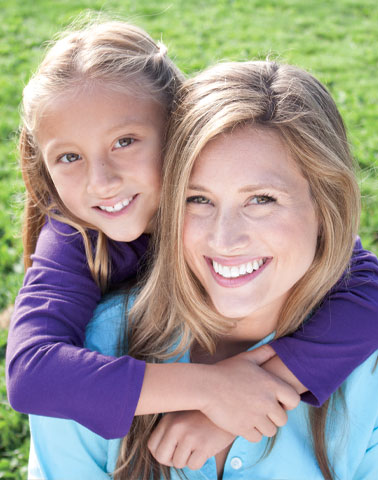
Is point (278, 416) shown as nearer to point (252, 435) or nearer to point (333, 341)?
point (252, 435)

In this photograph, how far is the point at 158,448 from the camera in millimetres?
2463

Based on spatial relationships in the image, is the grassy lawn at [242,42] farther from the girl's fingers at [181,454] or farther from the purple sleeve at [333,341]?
the girl's fingers at [181,454]

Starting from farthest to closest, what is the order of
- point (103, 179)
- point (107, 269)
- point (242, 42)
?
point (242, 42)
point (107, 269)
point (103, 179)

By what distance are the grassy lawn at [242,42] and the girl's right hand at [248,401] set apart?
8.89 ft

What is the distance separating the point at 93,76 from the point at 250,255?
3.41 ft

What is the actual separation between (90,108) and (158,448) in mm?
1358

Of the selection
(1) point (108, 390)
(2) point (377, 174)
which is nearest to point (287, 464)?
(1) point (108, 390)

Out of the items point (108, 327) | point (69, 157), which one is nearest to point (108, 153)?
point (69, 157)

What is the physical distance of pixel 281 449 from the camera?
250cm

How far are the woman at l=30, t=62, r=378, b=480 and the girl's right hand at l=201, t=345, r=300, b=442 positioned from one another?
147mm

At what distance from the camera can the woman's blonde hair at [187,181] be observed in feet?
7.58

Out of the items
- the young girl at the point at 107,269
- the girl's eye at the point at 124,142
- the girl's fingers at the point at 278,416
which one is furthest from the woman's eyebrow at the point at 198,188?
the girl's fingers at the point at 278,416

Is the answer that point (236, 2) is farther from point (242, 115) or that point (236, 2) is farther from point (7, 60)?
point (242, 115)

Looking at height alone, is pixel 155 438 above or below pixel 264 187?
below
